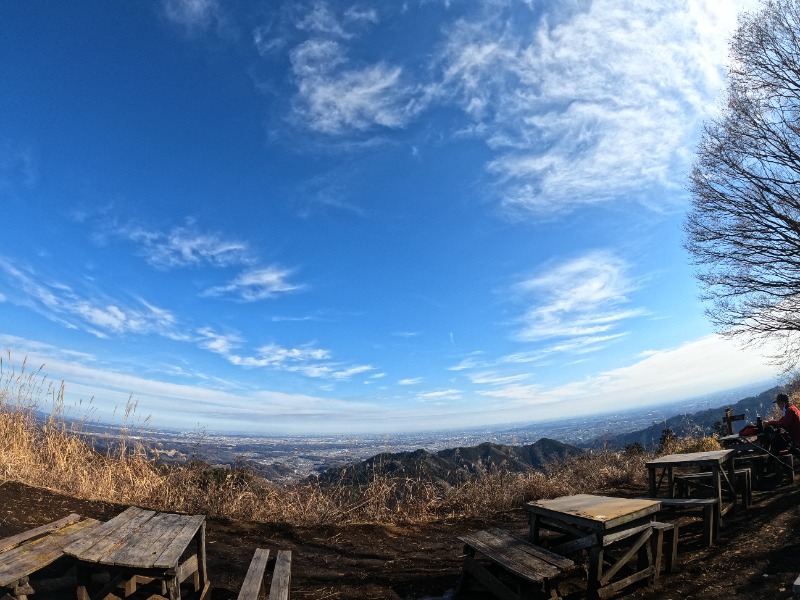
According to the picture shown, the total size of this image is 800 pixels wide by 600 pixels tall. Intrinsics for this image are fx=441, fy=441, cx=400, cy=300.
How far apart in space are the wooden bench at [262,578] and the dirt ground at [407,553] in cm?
48

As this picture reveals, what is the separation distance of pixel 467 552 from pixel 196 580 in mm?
2607

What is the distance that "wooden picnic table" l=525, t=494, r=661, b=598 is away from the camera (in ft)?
12.5

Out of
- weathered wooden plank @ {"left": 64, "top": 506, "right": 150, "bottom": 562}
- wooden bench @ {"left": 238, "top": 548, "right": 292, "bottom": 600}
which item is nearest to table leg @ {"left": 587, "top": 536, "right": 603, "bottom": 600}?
wooden bench @ {"left": 238, "top": 548, "right": 292, "bottom": 600}

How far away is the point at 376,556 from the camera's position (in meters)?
5.48

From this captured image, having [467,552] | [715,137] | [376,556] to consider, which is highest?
[715,137]

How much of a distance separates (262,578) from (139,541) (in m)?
1.08

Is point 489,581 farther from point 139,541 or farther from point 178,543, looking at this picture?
point 139,541

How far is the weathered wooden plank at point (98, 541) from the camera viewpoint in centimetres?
298

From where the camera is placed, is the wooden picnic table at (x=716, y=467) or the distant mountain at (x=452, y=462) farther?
the distant mountain at (x=452, y=462)

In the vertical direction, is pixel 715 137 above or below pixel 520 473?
above

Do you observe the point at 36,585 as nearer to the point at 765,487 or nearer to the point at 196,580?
the point at 196,580

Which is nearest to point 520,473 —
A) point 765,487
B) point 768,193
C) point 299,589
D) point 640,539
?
point 765,487

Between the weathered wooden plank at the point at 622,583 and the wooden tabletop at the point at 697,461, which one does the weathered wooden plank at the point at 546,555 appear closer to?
the weathered wooden plank at the point at 622,583

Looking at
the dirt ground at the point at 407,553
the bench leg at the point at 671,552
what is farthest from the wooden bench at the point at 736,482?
the bench leg at the point at 671,552
